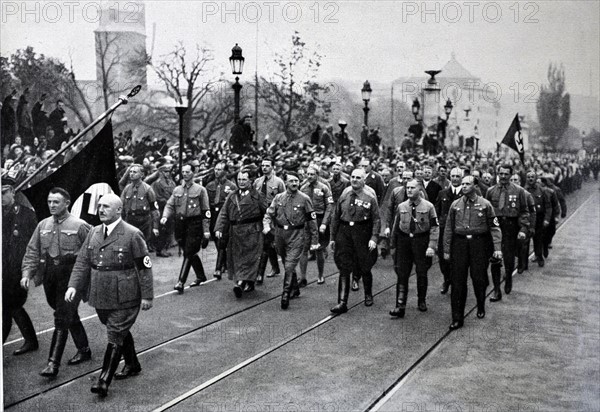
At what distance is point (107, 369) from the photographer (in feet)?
17.2

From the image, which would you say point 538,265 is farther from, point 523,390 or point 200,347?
point 200,347

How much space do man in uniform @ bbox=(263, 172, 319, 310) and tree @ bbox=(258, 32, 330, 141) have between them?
85cm

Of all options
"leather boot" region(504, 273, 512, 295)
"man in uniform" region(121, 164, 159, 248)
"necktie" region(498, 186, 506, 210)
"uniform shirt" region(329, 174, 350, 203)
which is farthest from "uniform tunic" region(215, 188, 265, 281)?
"leather boot" region(504, 273, 512, 295)

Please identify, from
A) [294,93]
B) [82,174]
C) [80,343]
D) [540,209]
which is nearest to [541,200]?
[540,209]

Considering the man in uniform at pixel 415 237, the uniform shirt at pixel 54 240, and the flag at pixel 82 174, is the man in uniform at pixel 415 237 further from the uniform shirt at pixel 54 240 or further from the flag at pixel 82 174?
the uniform shirt at pixel 54 240

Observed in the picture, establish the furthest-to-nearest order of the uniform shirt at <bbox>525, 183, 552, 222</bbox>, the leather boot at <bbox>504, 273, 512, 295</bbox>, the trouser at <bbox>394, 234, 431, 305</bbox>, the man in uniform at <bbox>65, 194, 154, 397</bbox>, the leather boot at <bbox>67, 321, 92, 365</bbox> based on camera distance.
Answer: the leather boot at <bbox>504, 273, 512, 295</bbox> < the trouser at <bbox>394, 234, 431, 305</bbox> < the uniform shirt at <bbox>525, 183, 552, 222</bbox> < the leather boot at <bbox>67, 321, 92, 365</bbox> < the man in uniform at <bbox>65, 194, 154, 397</bbox>

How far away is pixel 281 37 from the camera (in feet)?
20.2

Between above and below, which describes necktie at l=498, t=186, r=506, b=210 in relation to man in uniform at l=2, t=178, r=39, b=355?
above

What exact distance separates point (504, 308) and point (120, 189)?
3855 mm

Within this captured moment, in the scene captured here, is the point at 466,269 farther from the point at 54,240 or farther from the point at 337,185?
the point at 54,240

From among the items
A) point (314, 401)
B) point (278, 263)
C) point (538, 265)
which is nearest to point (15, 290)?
point (314, 401)

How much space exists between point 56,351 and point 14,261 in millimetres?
779

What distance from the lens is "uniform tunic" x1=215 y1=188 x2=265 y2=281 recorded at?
7.79 m

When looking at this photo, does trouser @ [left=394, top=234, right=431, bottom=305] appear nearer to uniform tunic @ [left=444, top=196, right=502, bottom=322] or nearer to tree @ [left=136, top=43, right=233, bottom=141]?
uniform tunic @ [left=444, top=196, right=502, bottom=322]
